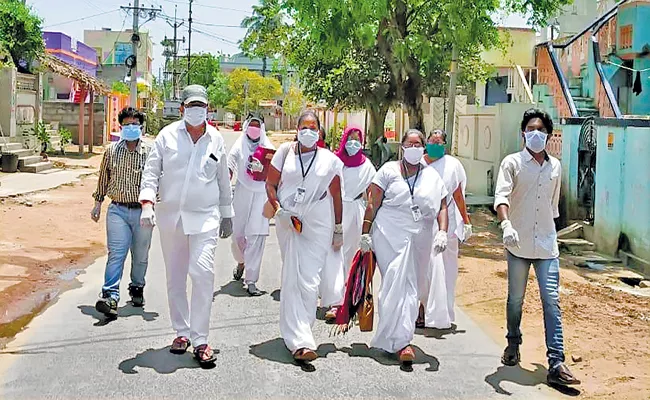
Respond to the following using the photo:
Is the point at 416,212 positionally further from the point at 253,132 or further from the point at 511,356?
the point at 253,132

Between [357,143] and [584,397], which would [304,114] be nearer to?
[357,143]

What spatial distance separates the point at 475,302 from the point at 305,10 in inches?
287

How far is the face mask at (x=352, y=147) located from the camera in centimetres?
779

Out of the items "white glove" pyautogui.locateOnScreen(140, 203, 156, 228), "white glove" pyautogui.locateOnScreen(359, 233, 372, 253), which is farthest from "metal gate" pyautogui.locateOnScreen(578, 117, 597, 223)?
"white glove" pyautogui.locateOnScreen(140, 203, 156, 228)

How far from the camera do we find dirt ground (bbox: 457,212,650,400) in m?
5.83

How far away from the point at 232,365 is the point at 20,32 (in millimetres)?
21104

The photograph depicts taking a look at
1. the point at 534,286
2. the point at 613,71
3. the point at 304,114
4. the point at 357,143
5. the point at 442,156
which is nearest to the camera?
the point at 304,114

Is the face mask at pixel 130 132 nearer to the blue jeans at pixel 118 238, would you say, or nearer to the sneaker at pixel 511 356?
the blue jeans at pixel 118 238

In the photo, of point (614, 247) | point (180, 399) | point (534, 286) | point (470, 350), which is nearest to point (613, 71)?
point (614, 247)

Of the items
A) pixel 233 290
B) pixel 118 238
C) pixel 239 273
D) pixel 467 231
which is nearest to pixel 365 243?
pixel 467 231

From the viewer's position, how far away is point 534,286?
939 cm

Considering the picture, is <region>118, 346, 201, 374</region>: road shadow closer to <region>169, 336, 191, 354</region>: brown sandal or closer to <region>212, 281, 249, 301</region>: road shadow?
<region>169, 336, 191, 354</region>: brown sandal

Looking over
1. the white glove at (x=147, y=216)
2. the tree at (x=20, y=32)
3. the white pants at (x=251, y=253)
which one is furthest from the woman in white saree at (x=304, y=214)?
the tree at (x=20, y=32)

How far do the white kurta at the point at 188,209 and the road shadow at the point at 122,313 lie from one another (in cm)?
122
